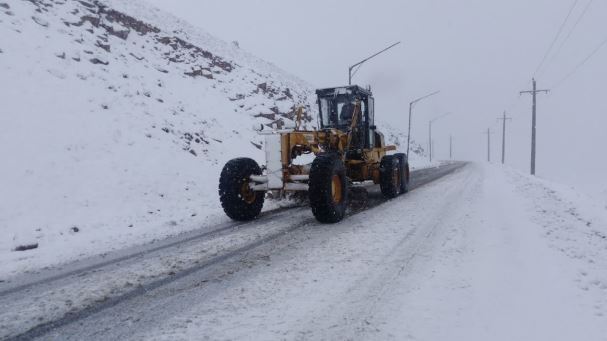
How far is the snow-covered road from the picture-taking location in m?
3.49

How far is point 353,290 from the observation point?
440 centimetres

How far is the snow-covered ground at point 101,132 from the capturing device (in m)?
8.20

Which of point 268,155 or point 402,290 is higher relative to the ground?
point 268,155

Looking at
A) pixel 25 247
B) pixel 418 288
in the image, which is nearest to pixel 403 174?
pixel 418 288

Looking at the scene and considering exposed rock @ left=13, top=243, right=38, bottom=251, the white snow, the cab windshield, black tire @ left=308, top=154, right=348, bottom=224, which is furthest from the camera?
the cab windshield

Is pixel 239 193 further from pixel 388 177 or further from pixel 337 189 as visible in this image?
pixel 388 177

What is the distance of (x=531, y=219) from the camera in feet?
26.6

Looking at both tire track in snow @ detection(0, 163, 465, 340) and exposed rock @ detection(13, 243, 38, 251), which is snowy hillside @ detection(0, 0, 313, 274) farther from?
tire track in snow @ detection(0, 163, 465, 340)

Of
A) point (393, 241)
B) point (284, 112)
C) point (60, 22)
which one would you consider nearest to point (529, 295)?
point (393, 241)

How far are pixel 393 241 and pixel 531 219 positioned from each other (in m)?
3.24

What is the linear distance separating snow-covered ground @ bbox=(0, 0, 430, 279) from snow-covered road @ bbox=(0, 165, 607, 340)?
2083 mm

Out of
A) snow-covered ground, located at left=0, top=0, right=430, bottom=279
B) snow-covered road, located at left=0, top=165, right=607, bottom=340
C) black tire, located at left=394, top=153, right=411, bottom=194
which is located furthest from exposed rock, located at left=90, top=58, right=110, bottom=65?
snow-covered road, located at left=0, top=165, right=607, bottom=340

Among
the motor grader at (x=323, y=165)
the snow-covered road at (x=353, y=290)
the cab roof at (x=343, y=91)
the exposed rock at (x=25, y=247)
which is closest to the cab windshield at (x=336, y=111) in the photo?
the motor grader at (x=323, y=165)

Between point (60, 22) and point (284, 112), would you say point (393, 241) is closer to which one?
point (60, 22)
